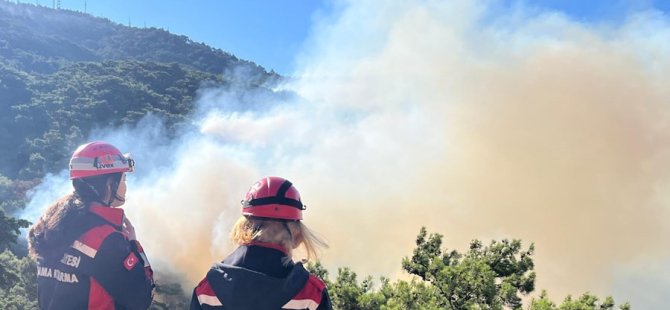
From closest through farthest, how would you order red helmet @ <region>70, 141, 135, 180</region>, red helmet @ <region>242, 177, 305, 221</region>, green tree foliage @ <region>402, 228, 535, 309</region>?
red helmet @ <region>242, 177, 305, 221</region> → red helmet @ <region>70, 141, 135, 180</region> → green tree foliage @ <region>402, 228, 535, 309</region>

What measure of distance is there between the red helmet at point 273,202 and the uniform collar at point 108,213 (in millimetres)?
1210

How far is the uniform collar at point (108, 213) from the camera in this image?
4074mm

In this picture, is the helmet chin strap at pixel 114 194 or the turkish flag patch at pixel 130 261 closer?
the turkish flag patch at pixel 130 261

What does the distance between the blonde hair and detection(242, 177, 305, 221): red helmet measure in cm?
4

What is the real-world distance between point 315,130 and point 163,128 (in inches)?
1564

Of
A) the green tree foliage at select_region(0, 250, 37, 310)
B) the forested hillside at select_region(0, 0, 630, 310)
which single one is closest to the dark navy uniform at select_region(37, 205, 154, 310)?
the forested hillside at select_region(0, 0, 630, 310)

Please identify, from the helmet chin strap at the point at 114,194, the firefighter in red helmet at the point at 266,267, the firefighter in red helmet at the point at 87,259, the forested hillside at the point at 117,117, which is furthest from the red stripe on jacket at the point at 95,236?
the forested hillside at the point at 117,117

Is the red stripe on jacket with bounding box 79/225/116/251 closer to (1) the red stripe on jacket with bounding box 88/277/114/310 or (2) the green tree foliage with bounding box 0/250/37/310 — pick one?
(1) the red stripe on jacket with bounding box 88/277/114/310

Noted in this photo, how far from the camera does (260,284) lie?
317 centimetres

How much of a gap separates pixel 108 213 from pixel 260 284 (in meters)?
1.69

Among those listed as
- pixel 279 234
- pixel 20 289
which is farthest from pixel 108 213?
pixel 20 289

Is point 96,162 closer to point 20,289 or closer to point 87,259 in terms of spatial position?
point 87,259

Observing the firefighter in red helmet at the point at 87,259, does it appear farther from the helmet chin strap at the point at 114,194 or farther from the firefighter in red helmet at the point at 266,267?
the firefighter in red helmet at the point at 266,267

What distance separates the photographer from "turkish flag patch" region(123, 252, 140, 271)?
3.90 metres
